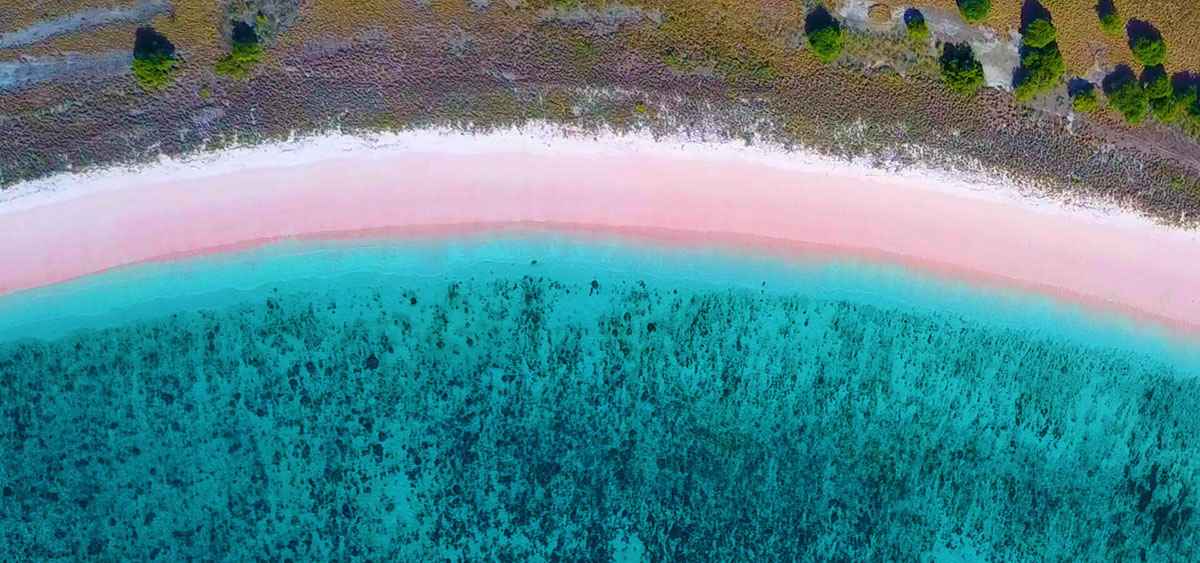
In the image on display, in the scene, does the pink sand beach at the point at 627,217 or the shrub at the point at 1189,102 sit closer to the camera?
the pink sand beach at the point at 627,217

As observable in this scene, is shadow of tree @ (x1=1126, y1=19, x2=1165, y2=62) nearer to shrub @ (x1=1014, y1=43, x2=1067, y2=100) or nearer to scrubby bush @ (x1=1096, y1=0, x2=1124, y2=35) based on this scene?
scrubby bush @ (x1=1096, y1=0, x2=1124, y2=35)

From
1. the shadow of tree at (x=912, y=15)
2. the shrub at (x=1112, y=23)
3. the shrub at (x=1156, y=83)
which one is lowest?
the shrub at (x=1156, y=83)

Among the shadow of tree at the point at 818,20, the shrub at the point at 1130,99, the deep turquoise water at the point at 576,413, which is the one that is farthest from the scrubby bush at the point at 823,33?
the shrub at the point at 1130,99

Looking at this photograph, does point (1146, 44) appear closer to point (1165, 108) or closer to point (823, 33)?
point (1165, 108)

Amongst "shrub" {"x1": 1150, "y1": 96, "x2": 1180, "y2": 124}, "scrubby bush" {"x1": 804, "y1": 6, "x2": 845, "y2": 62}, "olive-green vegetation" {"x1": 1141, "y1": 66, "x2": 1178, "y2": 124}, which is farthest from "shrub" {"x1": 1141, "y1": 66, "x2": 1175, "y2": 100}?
"scrubby bush" {"x1": 804, "y1": 6, "x2": 845, "y2": 62}

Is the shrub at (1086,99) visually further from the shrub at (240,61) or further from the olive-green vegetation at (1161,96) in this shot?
the shrub at (240,61)

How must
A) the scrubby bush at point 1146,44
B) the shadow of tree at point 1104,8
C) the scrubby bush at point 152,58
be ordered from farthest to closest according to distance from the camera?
the shadow of tree at point 1104,8 → the scrubby bush at point 1146,44 → the scrubby bush at point 152,58

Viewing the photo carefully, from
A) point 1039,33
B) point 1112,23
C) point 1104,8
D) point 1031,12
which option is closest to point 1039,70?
point 1039,33
